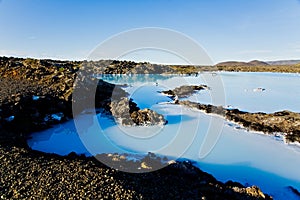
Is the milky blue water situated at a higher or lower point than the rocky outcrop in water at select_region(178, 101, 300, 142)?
lower

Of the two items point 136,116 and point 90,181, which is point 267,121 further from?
point 90,181

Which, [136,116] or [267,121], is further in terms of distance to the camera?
[267,121]

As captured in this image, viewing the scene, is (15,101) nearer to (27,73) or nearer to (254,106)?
(27,73)

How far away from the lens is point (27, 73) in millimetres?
17062

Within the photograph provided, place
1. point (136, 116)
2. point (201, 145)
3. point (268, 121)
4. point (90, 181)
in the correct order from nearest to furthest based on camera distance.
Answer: point (90, 181), point (201, 145), point (136, 116), point (268, 121)

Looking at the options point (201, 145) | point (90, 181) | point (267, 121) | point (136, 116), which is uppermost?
point (90, 181)

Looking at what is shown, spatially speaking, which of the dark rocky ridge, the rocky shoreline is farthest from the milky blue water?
the dark rocky ridge

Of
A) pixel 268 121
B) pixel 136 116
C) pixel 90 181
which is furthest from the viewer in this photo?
pixel 268 121

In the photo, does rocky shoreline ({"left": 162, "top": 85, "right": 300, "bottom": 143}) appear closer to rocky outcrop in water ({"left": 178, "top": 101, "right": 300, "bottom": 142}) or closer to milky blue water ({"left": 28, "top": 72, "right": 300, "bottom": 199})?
rocky outcrop in water ({"left": 178, "top": 101, "right": 300, "bottom": 142})

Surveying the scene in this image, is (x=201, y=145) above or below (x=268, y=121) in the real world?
below

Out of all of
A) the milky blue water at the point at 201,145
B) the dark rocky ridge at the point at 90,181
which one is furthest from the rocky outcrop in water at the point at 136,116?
the dark rocky ridge at the point at 90,181

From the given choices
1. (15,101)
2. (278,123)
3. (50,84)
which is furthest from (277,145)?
(50,84)

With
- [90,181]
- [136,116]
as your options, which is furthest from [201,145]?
[90,181]

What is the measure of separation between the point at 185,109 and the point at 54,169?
9379 mm
